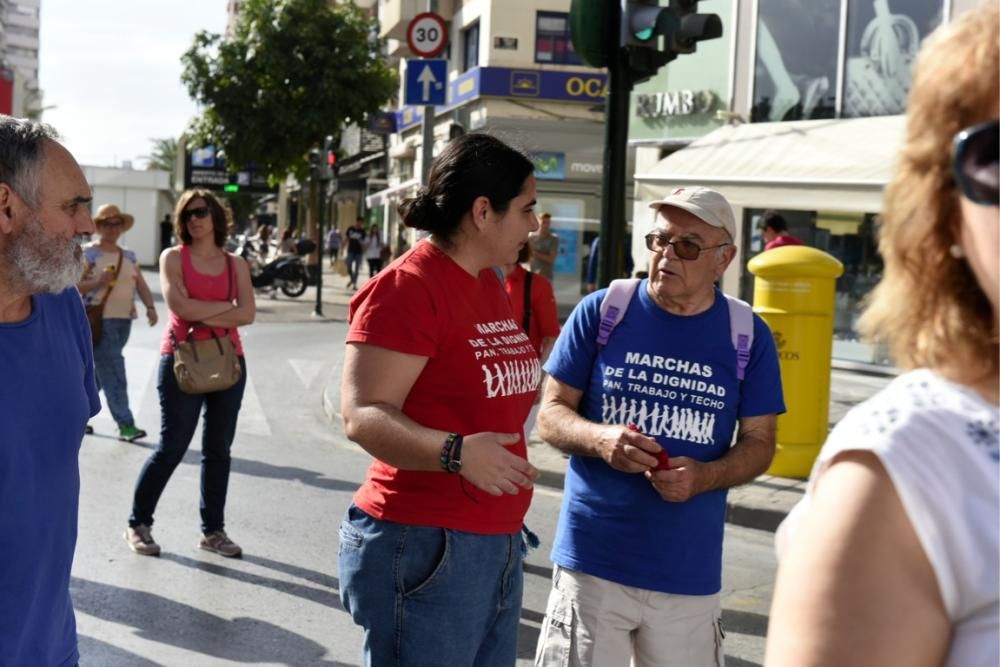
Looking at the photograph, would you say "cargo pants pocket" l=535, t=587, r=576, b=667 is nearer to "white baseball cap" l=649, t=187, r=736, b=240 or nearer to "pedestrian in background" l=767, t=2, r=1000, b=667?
"white baseball cap" l=649, t=187, r=736, b=240

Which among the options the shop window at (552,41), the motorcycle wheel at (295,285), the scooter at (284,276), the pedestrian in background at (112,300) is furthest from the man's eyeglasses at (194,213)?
the shop window at (552,41)

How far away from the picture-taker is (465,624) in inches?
118

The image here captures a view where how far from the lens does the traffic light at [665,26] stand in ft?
24.8

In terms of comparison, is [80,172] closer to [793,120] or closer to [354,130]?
[793,120]

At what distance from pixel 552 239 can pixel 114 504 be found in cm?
677

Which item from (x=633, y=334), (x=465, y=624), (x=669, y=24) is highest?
(x=669, y=24)

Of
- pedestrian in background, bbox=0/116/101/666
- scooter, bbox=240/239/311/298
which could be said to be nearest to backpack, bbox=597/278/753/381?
pedestrian in background, bbox=0/116/101/666

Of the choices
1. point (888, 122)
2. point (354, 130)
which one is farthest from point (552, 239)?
point (354, 130)

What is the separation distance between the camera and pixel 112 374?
10.3 m

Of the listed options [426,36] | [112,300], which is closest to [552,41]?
[426,36]

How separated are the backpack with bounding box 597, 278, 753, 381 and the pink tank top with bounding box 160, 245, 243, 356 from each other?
12.0 feet

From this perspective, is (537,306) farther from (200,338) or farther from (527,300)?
(200,338)

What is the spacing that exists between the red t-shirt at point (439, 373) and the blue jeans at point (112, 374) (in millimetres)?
7723

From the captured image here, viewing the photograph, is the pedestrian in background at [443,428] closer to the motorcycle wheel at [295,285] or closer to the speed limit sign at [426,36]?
the speed limit sign at [426,36]
